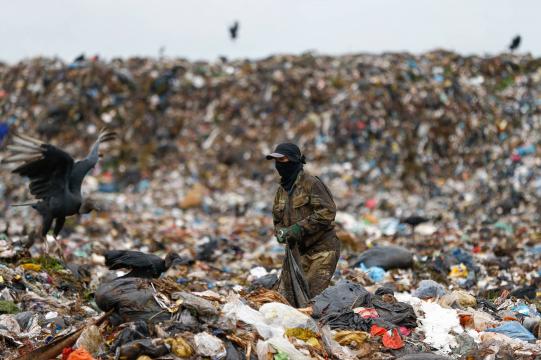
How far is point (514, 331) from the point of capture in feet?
13.3

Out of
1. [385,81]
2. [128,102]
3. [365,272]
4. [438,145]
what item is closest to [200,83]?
[128,102]

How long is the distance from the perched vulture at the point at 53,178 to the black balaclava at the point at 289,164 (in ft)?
6.91

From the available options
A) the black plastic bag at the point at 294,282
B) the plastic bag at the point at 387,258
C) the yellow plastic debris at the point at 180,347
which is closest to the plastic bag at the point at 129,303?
the yellow plastic debris at the point at 180,347

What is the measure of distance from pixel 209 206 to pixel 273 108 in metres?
4.51

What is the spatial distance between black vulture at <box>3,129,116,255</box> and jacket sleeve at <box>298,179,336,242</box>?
235cm

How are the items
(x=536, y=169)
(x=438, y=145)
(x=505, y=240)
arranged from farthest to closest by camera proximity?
(x=438, y=145) → (x=536, y=169) → (x=505, y=240)

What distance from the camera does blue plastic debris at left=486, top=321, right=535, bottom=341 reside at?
4.00 m

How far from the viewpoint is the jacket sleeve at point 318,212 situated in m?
4.30

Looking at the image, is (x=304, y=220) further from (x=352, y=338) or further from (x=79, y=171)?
(x=79, y=171)

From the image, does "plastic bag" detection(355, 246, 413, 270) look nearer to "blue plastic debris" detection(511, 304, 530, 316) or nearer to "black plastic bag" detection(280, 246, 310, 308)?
"blue plastic debris" detection(511, 304, 530, 316)

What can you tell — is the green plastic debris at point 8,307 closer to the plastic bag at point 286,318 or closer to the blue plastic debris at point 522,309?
the plastic bag at point 286,318

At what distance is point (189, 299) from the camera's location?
3.70 metres

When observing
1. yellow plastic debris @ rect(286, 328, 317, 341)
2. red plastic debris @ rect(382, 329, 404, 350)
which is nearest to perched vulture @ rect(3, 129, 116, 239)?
yellow plastic debris @ rect(286, 328, 317, 341)

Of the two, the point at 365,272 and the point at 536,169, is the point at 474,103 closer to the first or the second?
the point at 536,169
